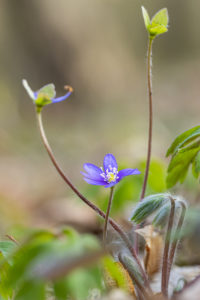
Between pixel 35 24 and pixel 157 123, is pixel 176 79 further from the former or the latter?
pixel 157 123

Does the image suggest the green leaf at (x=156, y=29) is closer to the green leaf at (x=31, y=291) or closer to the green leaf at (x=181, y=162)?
the green leaf at (x=181, y=162)

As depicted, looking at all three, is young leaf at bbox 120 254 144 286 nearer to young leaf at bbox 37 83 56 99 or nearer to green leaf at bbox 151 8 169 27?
young leaf at bbox 37 83 56 99

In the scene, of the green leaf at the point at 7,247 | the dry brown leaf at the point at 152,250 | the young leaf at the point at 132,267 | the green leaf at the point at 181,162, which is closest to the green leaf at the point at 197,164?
the green leaf at the point at 181,162

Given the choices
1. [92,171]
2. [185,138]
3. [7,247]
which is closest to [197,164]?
[185,138]

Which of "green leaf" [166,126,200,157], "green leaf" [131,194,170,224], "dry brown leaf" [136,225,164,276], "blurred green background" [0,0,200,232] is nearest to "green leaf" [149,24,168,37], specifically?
"green leaf" [166,126,200,157]

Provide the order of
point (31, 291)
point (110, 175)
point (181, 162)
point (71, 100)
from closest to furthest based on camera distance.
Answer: point (31, 291), point (110, 175), point (181, 162), point (71, 100)

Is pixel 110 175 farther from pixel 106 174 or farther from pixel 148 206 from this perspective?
pixel 148 206
